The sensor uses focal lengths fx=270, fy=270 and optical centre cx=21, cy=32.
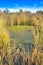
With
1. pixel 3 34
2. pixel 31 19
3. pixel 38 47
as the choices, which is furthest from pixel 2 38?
pixel 31 19

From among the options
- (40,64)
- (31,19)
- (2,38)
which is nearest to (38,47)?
(40,64)

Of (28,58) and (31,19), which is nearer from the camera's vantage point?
(28,58)

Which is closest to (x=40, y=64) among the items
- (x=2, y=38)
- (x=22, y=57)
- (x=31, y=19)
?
(x=22, y=57)

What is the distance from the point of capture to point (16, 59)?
19.5ft

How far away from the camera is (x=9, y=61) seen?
5.73m

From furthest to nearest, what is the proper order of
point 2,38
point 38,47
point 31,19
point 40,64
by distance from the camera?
point 31,19, point 2,38, point 38,47, point 40,64

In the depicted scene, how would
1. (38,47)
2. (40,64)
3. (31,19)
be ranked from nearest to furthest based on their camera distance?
(40,64) < (38,47) < (31,19)

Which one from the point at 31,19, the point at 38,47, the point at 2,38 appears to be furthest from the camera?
the point at 31,19

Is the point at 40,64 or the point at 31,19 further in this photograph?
the point at 31,19

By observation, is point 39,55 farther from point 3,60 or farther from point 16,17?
point 16,17

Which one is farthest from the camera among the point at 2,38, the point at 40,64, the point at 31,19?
the point at 31,19

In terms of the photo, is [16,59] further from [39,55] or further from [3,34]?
[3,34]

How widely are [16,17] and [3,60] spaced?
1198 cm

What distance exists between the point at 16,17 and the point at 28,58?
1210 cm
